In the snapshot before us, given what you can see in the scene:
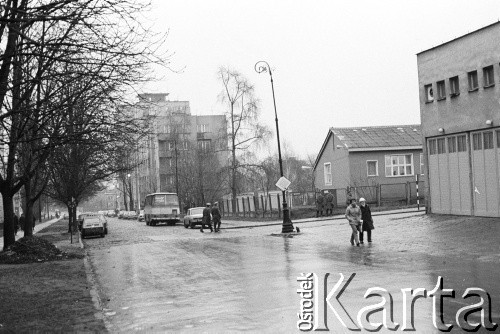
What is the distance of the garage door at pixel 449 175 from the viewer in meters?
27.9

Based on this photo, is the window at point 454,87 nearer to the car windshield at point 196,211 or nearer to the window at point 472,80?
the window at point 472,80

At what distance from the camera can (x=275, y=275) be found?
14820 mm

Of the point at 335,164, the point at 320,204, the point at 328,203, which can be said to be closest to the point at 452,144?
the point at 320,204

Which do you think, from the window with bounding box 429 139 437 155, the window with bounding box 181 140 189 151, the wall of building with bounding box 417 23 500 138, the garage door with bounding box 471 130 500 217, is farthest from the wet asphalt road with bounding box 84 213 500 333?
the window with bounding box 181 140 189 151

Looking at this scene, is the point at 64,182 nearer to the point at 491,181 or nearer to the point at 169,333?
the point at 491,181

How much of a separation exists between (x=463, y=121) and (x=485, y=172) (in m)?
2.66

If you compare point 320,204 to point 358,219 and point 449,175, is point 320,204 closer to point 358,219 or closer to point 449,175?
point 449,175

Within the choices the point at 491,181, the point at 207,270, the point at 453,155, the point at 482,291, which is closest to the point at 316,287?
the point at 482,291

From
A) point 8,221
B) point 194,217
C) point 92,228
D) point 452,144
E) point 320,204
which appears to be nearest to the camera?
point 8,221

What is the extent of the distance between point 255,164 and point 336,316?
53.9 m

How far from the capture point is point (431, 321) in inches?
343

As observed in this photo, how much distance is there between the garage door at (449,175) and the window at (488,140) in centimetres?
122

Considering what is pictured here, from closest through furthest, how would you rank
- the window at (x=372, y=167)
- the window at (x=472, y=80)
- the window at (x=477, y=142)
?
the window at (x=477, y=142) → the window at (x=472, y=80) → the window at (x=372, y=167)

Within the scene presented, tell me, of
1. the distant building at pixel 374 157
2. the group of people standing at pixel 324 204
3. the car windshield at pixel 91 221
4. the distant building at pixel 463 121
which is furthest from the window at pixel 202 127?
the distant building at pixel 463 121
